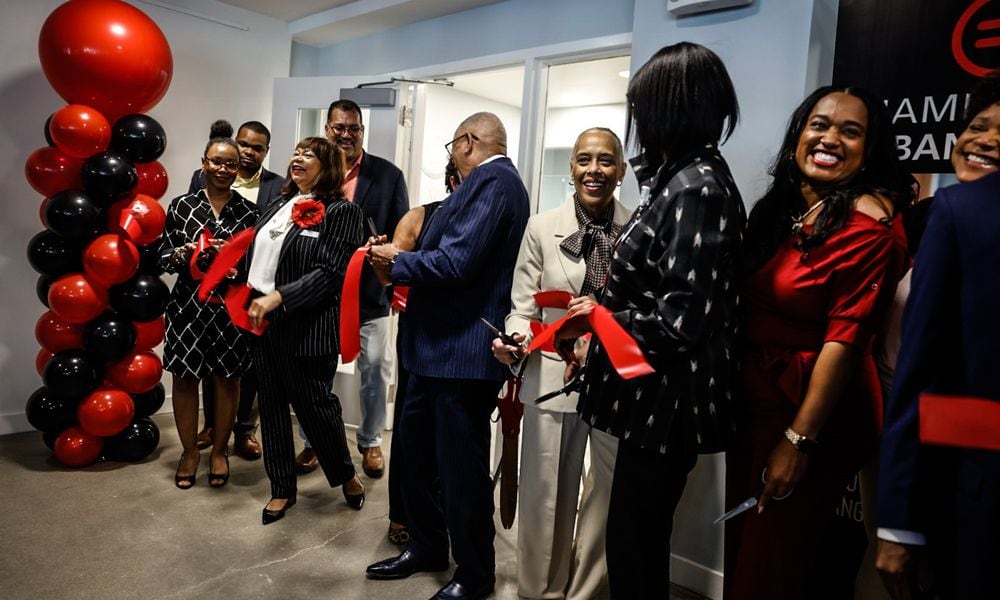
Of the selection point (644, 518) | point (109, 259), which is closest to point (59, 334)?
point (109, 259)

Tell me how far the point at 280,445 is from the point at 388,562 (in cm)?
67

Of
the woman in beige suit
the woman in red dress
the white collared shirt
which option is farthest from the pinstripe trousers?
the woman in red dress

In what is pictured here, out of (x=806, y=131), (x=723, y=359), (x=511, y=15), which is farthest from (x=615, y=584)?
(x=511, y=15)

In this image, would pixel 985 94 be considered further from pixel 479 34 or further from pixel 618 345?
pixel 479 34

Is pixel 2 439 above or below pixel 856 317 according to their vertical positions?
below

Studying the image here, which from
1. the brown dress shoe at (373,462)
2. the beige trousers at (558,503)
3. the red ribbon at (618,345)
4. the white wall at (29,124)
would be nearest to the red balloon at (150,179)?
the white wall at (29,124)

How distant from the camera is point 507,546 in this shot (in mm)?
2605

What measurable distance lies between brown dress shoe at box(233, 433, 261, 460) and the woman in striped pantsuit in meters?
0.80

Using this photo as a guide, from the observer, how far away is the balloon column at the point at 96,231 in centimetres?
288

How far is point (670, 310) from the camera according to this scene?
121 centimetres

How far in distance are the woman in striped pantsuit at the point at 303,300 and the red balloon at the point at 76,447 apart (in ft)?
3.42

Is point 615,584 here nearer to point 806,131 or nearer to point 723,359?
point 723,359

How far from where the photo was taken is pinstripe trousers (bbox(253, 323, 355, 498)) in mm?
2535

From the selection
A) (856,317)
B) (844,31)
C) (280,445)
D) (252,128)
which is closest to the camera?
(856,317)
